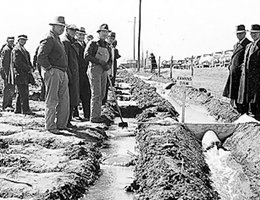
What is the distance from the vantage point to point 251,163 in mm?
6691

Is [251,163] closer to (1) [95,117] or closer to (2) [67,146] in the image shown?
(2) [67,146]

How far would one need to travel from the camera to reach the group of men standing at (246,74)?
361 inches

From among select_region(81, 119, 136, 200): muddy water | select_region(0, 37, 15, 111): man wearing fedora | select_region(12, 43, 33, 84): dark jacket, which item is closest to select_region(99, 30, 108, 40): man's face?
select_region(81, 119, 136, 200): muddy water

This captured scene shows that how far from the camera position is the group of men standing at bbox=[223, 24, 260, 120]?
9180 millimetres

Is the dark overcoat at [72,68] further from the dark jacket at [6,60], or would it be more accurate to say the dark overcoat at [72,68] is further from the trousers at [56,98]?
the dark jacket at [6,60]

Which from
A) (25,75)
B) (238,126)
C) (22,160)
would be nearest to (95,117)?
(25,75)

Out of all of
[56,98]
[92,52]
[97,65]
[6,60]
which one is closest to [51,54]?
[56,98]

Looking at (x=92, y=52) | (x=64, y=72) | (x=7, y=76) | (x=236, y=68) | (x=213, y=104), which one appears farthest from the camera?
(x=213, y=104)

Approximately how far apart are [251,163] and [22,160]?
10.3 ft

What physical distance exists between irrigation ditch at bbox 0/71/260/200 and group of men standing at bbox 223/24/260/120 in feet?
3.31

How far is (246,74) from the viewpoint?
9344 millimetres

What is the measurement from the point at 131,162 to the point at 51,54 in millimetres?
2499

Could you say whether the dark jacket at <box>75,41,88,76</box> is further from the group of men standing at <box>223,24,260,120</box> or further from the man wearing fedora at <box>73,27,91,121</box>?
the group of men standing at <box>223,24,260,120</box>

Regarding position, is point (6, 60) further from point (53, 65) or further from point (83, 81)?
point (53, 65)
